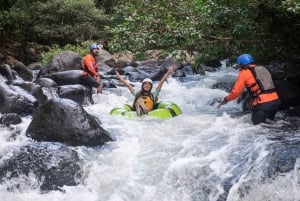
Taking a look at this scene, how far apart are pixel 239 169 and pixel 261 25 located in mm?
3634

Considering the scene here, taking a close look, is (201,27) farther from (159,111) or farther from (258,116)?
(258,116)

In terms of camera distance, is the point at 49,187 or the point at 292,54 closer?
the point at 49,187

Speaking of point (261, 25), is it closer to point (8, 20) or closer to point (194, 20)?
point (194, 20)

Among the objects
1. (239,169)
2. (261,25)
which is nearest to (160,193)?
(239,169)

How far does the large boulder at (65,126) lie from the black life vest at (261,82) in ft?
8.92

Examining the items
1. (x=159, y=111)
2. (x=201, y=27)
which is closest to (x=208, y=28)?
(x=201, y=27)

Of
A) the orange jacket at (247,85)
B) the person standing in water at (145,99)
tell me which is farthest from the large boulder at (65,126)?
the orange jacket at (247,85)

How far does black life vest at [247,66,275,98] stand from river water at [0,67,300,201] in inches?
24.5

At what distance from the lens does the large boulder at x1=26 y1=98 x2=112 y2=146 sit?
7020 millimetres

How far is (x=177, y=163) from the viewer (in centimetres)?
612

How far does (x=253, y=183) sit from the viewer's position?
17.4 feet

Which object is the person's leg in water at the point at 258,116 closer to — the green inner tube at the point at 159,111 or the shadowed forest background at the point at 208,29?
the shadowed forest background at the point at 208,29

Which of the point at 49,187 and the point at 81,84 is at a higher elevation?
the point at 81,84

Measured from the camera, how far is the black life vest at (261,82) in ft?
24.1
